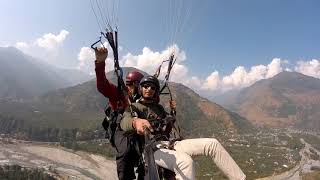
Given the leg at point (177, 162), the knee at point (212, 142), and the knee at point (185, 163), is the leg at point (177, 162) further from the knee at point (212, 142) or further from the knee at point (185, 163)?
the knee at point (212, 142)

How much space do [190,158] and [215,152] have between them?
290mm

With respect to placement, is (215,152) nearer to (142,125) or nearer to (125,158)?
(142,125)

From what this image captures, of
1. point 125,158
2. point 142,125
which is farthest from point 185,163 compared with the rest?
point 125,158

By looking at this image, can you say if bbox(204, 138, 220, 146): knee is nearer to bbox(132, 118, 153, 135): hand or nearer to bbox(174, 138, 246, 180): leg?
bbox(174, 138, 246, 180): leg

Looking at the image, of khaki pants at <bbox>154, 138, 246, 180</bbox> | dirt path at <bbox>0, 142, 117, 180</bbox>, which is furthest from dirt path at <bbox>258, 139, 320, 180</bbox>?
khaki pants at <bbox>154, 138, 246, 180</bbox>

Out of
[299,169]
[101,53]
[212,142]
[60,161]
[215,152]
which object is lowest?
[299,169]

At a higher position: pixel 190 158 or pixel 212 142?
pixel 212 142

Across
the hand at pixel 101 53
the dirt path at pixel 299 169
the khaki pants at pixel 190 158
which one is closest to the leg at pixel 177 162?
the khaki pants at pixel 190 158

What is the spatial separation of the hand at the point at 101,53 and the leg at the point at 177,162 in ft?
4.31

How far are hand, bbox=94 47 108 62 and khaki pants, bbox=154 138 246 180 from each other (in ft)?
4.31

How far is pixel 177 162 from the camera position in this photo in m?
4.23

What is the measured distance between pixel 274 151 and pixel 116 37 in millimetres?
165975

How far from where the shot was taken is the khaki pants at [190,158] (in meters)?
4.16

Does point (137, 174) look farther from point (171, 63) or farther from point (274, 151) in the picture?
point (274, 151)
